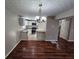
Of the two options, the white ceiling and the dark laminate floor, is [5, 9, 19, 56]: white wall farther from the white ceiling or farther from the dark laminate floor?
the white ceiling

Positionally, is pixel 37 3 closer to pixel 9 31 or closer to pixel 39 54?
pixel 9 31

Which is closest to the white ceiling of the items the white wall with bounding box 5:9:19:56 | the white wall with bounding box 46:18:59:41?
the white wall with bounding box 5:9:19:56

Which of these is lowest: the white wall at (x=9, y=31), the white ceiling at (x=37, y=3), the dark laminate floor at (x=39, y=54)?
the dark laminate floor at (x=39, y=54)

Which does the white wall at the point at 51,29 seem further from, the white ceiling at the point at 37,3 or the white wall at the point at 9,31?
the white ceiling at the point at 37,3

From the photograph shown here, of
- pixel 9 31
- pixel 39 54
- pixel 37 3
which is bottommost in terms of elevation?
pixel 39 54

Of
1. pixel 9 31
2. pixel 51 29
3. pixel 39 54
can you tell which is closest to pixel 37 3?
pixel 9 31

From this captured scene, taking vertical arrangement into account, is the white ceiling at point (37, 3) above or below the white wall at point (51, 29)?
above

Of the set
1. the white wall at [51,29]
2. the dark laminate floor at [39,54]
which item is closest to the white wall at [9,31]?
the dark laminate floor at [39,54]
